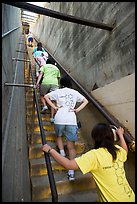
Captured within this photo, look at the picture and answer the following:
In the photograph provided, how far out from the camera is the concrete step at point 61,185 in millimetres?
2236

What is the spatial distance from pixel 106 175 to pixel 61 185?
110 centimetres

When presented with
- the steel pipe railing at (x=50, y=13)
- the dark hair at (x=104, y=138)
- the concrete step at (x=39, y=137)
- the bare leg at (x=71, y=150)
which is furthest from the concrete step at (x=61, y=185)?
the steel pipe railing at (x=50, y=13)

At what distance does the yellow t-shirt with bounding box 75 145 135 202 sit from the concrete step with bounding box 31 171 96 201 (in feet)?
3.22

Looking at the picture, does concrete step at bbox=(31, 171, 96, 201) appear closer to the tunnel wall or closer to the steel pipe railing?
the tunnel wall

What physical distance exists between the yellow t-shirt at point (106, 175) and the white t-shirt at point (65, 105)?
3.49 feet

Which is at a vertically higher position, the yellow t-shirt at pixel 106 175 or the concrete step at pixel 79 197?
the yellow t-shirt at pixel 106 175

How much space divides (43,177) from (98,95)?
155cm

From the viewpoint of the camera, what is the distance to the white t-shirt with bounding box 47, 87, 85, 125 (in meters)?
2.49

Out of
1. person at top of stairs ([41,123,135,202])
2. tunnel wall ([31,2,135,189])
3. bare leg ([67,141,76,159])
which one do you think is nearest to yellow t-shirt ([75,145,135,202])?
person at top of stairs ([41,123,135,202])

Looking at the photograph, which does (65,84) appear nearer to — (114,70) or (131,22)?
(114,70)

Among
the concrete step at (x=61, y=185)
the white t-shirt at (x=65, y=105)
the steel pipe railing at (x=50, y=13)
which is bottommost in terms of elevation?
the concrete step at (x=61, y=185)

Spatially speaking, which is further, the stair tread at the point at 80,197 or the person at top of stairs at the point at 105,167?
the stair tread at the point at 80,197

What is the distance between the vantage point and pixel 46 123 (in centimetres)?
362

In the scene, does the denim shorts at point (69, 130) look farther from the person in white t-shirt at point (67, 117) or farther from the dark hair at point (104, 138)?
the dark hair at point (104, 138)
